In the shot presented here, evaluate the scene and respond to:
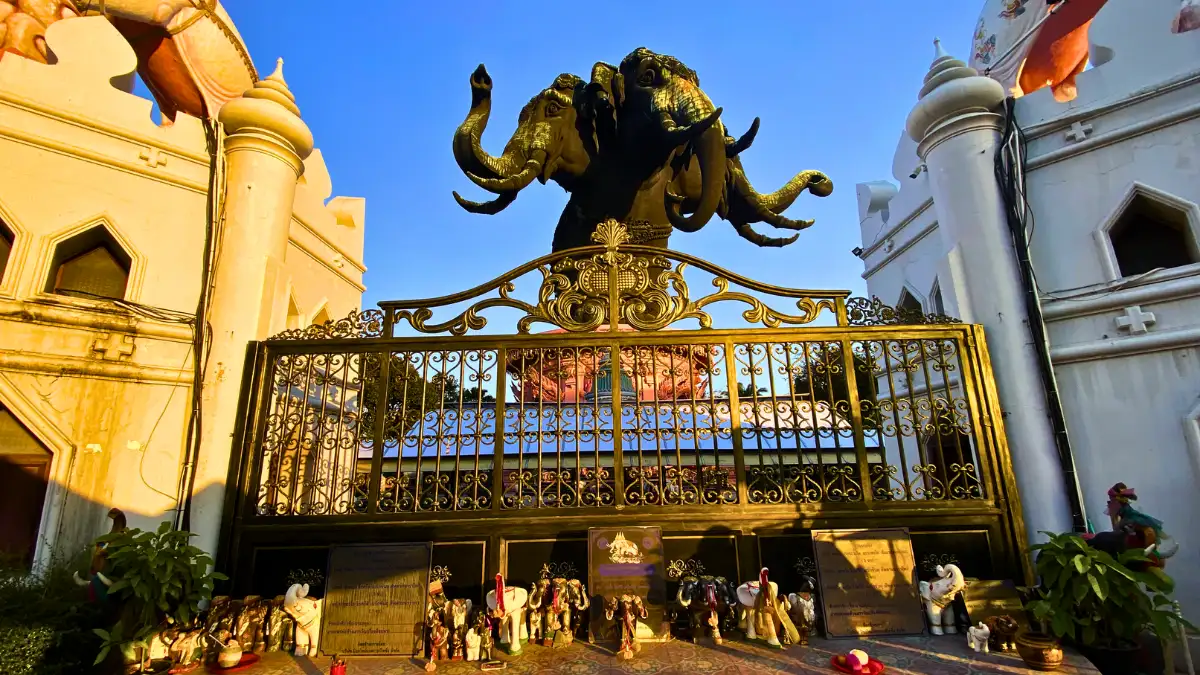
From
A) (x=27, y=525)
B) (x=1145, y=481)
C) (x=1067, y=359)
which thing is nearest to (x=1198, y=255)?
(x=1067, y=359)

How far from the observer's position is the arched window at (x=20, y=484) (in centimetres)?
529

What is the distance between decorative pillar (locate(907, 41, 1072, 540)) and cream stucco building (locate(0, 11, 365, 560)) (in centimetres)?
732

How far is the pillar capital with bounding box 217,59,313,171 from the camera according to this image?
6738 mm

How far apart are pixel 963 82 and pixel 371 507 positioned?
7.62 m

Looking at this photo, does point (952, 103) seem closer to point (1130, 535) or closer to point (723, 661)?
point (1130, 535)

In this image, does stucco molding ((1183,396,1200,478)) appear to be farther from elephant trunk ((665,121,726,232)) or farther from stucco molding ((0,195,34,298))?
stucco molding ((0,195,34,298))

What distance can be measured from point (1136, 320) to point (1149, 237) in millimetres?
1084

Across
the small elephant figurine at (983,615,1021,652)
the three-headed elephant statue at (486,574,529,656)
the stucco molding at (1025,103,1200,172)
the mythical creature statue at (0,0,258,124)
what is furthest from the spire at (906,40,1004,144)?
the mythical creature statue at (0,0,258,124)

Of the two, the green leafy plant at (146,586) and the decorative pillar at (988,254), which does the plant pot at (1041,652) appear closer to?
the decorative pillar at (988,254)

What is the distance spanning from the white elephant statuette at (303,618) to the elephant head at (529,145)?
522cm

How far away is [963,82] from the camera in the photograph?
679 centimetres

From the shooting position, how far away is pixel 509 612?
16.6 feet

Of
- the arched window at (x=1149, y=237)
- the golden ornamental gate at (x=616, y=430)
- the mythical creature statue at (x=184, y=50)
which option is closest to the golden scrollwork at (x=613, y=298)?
the golden ornamental gate at (x=616, y=430)

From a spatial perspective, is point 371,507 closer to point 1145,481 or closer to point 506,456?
point 506,456
